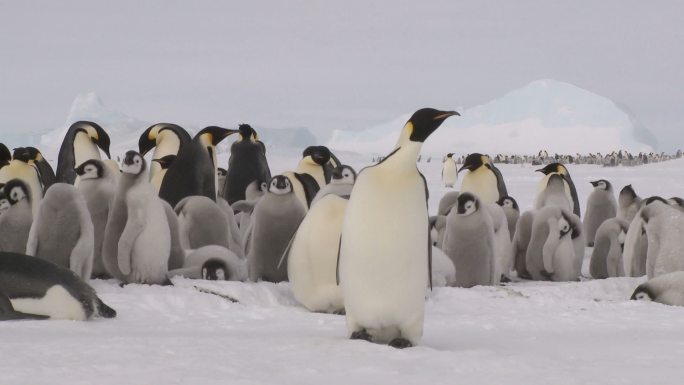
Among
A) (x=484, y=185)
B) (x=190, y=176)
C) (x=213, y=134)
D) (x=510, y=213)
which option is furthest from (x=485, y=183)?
(x=190, y=176)

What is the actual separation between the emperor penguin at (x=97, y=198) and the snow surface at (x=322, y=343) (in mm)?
264

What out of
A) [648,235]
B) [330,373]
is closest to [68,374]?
[330,373]

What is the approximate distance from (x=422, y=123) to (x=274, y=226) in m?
2.89

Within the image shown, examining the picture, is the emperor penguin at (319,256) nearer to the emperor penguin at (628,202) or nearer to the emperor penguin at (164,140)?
the emperor penguin at (164,140)

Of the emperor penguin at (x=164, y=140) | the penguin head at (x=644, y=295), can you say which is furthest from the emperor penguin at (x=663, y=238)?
→ the emperor penguin at (x=164, y=140)

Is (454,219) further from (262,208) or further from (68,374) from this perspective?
(68,374)

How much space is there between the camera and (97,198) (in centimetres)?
618

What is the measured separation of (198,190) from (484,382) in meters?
5.80

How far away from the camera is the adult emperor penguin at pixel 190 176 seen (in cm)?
856

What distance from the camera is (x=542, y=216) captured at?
8211 mm

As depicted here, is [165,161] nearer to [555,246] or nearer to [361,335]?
[555,246]

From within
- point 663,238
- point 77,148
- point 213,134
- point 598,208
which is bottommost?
point 663,238

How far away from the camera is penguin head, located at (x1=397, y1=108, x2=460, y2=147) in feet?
11.9

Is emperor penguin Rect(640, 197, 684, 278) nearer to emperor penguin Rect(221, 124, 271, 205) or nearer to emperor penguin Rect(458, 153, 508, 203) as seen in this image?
emperor penguin Rect(458, 153, 508, 203)
